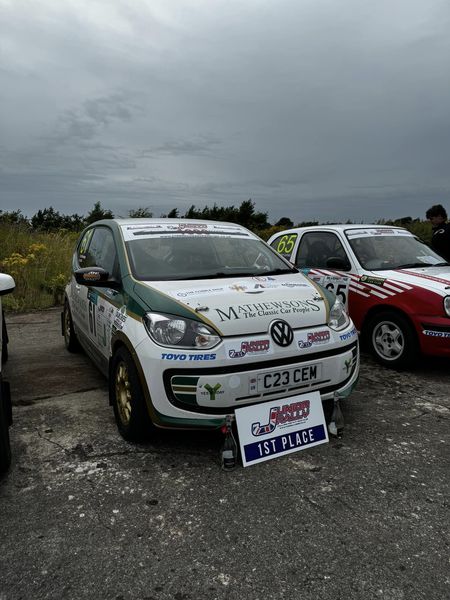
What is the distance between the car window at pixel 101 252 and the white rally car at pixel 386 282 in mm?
2578

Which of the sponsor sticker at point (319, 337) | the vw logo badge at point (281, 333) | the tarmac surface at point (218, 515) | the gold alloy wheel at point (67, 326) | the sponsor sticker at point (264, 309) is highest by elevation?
the sponsor sticker at point (264, 309)

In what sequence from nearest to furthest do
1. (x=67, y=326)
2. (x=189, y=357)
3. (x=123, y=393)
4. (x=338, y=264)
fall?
1. (x=189, y=357)
2. (x=123, y=393)
3. (x=338, y=264)
4. (x=67, y=326)

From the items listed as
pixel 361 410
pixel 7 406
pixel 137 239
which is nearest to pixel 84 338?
pixel 137 239

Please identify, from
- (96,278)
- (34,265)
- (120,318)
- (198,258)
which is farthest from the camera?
(34,265)

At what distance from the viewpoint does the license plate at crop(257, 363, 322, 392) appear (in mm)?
2836

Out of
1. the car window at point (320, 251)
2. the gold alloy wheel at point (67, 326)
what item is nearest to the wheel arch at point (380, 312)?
the car window at point (320, 251)

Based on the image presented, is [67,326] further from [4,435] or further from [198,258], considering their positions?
[4,435]

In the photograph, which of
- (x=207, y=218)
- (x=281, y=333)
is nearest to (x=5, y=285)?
(x=281, y=333)

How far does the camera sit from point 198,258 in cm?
379

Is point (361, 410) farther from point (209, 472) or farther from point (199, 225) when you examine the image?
point (199, 225)

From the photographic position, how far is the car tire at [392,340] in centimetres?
470

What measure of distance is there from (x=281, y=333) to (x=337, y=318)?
1.93 feet

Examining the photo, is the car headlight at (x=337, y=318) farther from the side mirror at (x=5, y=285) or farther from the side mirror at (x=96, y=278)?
the side mirror at (x=5, y=285)

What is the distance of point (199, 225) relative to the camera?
430 centimetres
